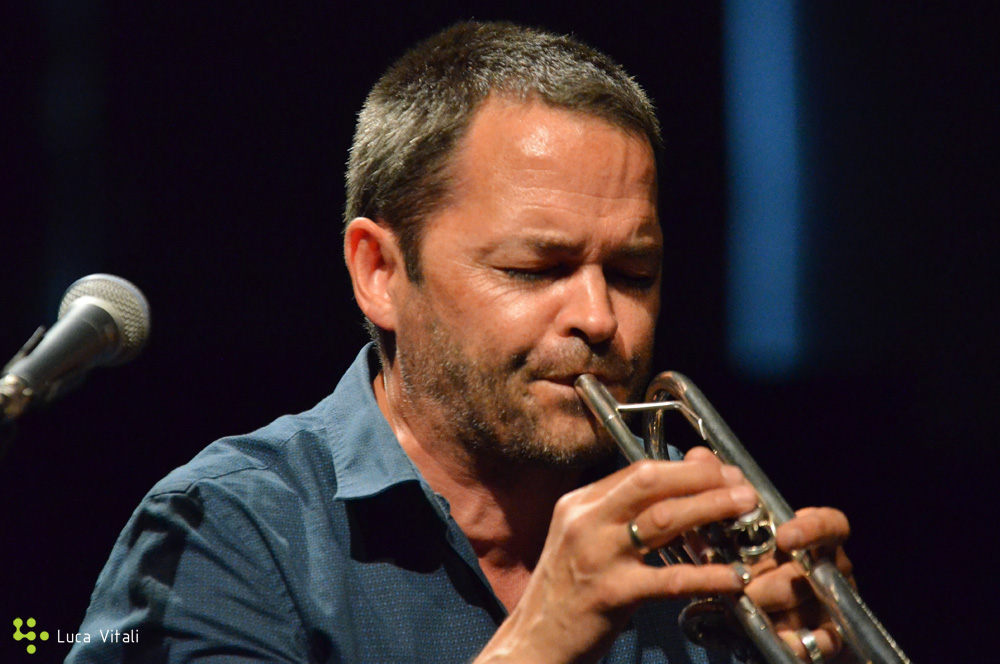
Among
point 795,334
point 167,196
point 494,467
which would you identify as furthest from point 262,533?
point 795,334

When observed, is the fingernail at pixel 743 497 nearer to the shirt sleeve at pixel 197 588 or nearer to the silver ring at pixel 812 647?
the silver ring at pixel 812 647

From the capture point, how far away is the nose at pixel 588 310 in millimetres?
1981

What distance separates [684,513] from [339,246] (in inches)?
71.4

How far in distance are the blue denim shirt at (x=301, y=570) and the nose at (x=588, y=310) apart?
0.43 meters

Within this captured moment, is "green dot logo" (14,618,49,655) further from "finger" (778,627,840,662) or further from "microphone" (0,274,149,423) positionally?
"finger" (778,627,840,662)

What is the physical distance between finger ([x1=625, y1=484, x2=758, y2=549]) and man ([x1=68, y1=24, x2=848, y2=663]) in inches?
2.3

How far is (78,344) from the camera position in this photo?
1.33 m

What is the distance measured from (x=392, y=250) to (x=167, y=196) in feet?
3.09

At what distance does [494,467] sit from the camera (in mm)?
2201

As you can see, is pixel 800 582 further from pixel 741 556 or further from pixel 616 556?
Result: pixel 616 556

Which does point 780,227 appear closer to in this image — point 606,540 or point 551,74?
point 551,74

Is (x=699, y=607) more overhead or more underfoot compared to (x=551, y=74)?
more underfoot

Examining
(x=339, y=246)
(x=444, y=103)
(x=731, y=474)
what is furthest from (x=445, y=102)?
(x=731, y=474)

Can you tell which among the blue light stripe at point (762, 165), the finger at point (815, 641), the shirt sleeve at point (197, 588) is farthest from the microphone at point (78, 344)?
the blue light stripe at point (762, 165)
